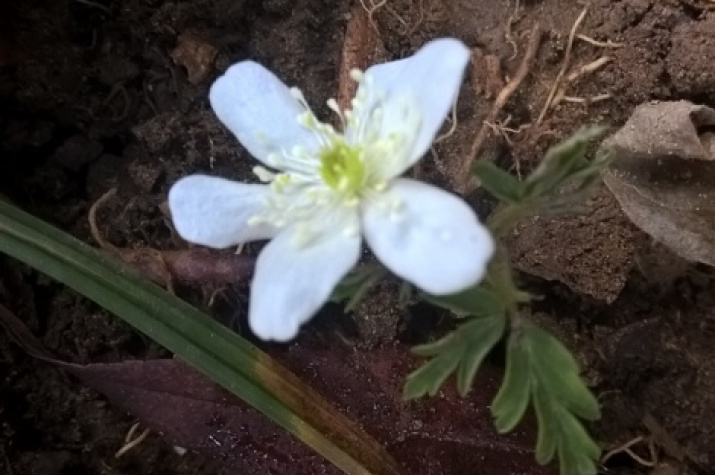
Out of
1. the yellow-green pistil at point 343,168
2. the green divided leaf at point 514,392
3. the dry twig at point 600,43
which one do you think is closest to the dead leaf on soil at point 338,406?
the green divided leaf at point 514,392

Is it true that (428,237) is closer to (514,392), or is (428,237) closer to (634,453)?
(514,392)

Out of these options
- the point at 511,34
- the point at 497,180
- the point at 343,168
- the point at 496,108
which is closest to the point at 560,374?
the point at 497,180

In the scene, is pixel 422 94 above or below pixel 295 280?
above

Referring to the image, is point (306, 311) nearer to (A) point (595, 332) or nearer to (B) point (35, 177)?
(A) point (595, 332)

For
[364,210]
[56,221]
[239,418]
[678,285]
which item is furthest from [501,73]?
[56,221]

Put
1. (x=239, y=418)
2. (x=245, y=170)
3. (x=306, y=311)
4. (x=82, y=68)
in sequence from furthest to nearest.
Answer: (x=82, y=68) → (x=245, y=170) → (x=239, y=418) → (x=306, y=311)
